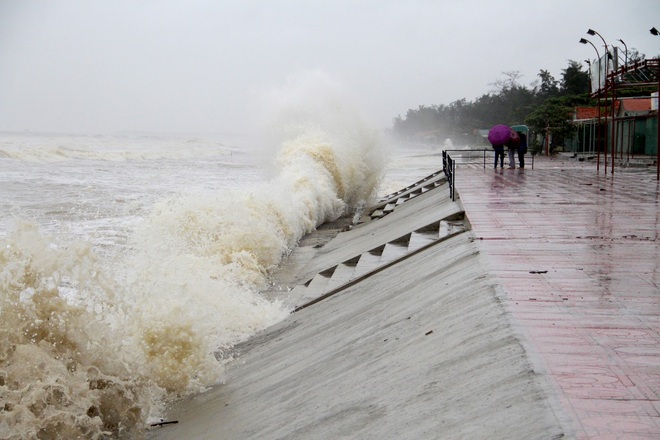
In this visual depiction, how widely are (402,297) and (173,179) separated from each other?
2987cm

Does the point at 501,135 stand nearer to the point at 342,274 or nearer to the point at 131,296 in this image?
the point at 342,274

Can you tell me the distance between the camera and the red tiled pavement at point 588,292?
11.9 feet

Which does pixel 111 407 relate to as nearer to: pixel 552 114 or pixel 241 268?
pixel 241 268

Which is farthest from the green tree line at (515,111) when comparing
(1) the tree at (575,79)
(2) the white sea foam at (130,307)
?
(2) the white sea foam at (130,307)

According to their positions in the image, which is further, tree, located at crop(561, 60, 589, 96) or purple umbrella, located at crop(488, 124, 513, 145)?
tree, located at crop(561, 60, 589, 96)

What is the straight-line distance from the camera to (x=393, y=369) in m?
4.93

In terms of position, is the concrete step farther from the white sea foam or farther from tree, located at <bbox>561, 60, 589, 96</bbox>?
tree, located at <bbox>561, 60, 589, 96</bbox>

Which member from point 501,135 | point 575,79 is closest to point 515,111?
point 575,79

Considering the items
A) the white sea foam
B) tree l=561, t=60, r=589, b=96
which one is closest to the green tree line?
tree l=561, t=60, r=589, b=96

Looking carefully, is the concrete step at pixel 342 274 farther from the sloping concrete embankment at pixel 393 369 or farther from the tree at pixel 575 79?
the tree at pixel 575 79

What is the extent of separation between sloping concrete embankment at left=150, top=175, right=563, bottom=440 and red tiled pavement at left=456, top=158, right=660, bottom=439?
171 millimetres

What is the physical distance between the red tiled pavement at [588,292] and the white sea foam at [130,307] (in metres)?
2.83

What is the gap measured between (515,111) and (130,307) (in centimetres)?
6288

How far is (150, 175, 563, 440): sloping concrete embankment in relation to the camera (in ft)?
12.7
